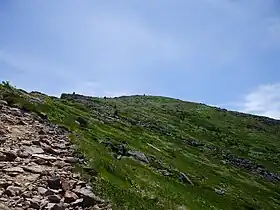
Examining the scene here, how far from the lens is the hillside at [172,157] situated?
31.0m

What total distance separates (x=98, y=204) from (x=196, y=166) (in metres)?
57.4

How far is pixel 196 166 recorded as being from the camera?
77.1 m

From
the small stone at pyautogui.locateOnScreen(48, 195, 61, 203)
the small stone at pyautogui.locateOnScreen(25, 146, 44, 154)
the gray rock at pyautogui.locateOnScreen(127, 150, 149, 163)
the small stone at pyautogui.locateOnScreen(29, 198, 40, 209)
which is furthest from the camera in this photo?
the gray rock at pyautogui.locateOnScreen(127, 150, 149, 163)

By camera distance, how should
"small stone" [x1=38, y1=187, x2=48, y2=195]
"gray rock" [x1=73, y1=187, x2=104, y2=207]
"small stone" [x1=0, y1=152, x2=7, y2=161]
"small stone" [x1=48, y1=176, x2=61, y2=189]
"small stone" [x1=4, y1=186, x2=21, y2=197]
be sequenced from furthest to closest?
"small stone" [x1=0, y1=152, x2=7, y2=161] → "small stone" [x1=48, y1=176, x2=61, y2=189] → "gray rock" [x1=73, y1=187, x2=104, y2=207] → "small stone" [x1=38, y1=187, x2=48, y2=195] → "small stone" [x1=4, y1=186, x2=21, y2=197]

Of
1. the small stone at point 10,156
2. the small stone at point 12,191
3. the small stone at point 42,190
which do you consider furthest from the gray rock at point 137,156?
the small stone at point 12,191

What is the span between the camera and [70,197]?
66.8ft

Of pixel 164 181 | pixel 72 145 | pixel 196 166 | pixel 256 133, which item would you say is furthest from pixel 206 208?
pixel 256 133

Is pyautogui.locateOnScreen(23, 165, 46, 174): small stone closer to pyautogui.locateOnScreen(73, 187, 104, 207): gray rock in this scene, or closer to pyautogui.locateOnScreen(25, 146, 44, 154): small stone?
pyautogui.locateOnScreen(73, 187, 104, 207): gray rock

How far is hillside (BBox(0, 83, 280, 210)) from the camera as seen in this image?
31.0 m

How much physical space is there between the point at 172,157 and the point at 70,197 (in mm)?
54268

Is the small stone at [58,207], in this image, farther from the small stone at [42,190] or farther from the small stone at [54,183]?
the small stone at [54,183]

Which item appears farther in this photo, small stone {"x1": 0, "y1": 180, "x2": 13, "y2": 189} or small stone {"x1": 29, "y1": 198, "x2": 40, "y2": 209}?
small stone {"x1": 0, "y1": 180, "x2": 13, "y2": 189}

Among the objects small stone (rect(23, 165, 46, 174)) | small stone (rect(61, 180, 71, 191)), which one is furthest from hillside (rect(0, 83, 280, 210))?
small stone (rect(23, 165, 46, 174))

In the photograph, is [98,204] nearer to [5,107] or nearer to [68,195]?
[68,195]
